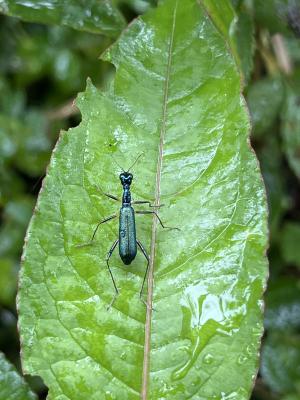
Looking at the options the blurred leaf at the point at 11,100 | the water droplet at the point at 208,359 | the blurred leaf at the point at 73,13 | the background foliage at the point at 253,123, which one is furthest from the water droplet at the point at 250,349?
the blurred leaf at the point at 11,100

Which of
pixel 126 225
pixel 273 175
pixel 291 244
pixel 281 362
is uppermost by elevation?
pixel 273 175

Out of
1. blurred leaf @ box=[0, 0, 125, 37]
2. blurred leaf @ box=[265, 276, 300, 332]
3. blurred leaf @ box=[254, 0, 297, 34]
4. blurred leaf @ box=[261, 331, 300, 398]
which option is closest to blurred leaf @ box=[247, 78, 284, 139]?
blurred leaf @ box=[254, 0, 297, 34]

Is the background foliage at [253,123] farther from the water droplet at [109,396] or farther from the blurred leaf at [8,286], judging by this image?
the water droplet at [109,396]

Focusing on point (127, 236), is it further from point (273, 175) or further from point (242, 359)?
point (273, 175)

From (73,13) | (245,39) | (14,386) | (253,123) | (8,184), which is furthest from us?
(8,184)

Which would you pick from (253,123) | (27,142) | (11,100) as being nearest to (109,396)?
(253,123)

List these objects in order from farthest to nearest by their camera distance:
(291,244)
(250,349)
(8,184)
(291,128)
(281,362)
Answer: (8,184)
(291,244)
(291,128)
(281,362)
(250,349)
